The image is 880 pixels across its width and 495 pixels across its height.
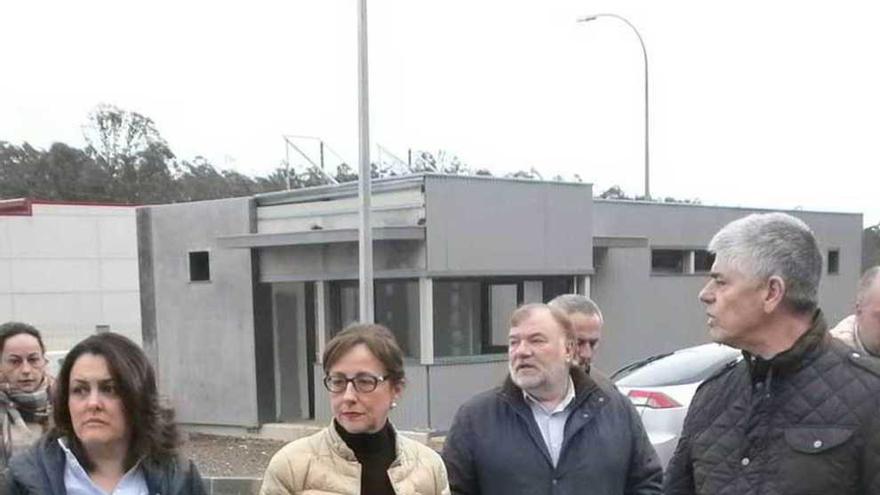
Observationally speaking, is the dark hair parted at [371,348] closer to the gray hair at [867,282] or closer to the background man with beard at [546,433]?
the background man with beard at [546,433]

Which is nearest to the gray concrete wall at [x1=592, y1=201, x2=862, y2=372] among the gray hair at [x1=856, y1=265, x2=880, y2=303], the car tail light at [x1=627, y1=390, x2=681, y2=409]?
the car tail light at [x1=627, y1=390, x2=681, y2=409]

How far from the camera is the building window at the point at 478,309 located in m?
14.0

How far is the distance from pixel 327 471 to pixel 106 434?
2.18 feet

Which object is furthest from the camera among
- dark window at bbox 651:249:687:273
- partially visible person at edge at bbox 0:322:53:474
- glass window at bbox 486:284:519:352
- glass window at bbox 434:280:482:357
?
dark window at bbox 651:249:687:273

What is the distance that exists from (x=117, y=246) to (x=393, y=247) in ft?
69.0

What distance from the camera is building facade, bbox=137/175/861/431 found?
13.6 meters

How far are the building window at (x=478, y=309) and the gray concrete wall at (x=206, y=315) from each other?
140 inches

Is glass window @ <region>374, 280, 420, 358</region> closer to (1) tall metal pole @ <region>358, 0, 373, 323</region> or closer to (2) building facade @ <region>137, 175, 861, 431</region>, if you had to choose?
(2) building facade @ <region>137, 175, 861, 431</region>

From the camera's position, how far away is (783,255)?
8.04ft

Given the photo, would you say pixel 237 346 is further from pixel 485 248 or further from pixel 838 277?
pixel 838 277

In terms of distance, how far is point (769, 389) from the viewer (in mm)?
2436

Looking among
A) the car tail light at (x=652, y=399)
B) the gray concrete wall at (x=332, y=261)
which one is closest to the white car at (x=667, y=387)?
the car tail light at (x=652, y=399)

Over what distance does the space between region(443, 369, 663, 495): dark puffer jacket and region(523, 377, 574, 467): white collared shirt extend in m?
0.02

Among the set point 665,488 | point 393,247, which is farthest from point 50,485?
point 393,247
